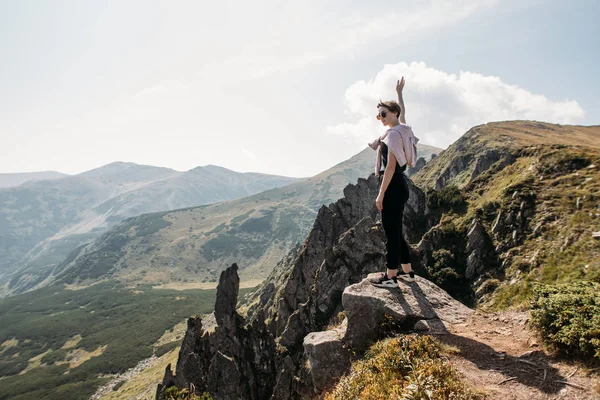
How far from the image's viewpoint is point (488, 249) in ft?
127

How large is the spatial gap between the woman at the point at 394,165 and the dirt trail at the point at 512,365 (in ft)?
11.0

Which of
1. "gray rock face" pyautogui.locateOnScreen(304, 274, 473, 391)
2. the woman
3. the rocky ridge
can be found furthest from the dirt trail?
the rocky ridge

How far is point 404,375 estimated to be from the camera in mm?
8445

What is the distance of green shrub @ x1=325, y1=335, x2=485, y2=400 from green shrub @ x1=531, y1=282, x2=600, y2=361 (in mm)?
2861

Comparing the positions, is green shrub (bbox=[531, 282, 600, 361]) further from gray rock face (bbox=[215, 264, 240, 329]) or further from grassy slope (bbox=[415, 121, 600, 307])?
gray rock face (bbox=[215, 264, 240, 329])

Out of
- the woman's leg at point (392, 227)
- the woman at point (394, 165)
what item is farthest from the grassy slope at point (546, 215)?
the woman at point (394, 165)

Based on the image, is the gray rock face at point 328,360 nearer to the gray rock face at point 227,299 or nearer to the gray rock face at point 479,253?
the gray rock face at point 479,253

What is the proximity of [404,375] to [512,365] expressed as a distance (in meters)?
2.90

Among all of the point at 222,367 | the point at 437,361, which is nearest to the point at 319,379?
the point at 437,361

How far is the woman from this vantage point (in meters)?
10.2

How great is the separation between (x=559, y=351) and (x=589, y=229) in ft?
91.2

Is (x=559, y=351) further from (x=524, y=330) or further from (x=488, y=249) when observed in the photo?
(x=488, y=249)

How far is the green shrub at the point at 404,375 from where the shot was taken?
7031 mm

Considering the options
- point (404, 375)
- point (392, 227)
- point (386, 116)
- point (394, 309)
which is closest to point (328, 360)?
point (394, 309)
